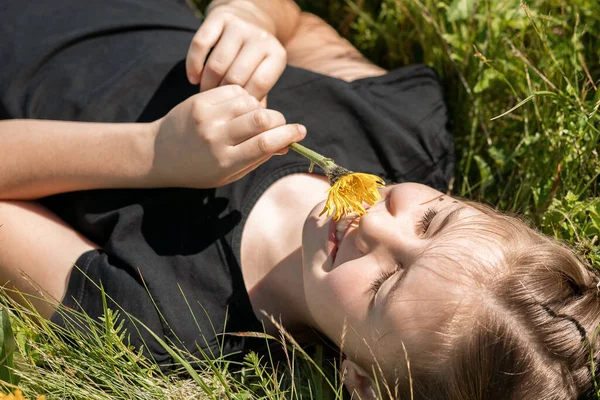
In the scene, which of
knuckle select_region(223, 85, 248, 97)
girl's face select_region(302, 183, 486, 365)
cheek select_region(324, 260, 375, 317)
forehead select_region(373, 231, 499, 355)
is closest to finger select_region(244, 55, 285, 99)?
knuckle select_region(223, 85, 248, 97)

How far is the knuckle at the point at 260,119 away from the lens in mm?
1902

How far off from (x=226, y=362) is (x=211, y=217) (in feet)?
1.58

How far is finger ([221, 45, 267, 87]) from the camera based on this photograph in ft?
6.95

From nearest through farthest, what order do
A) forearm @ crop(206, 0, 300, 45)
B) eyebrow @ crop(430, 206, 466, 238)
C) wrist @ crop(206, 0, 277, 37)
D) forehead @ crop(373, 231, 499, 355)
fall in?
forehead @ crop(373, 231, 499, 355), eyebrow @ crop(430, 206, 466, 238), wrist @ crop(206, 0, 277, 37), forearm @ crop(206, 0, 300, 45)

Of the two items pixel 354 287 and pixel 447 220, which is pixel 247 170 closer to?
pixel 354 287

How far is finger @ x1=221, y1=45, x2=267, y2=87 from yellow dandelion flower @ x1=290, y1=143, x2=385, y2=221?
382 millimetres

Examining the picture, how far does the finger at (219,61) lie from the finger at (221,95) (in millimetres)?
102

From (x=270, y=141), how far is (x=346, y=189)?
Result: 0.84 ft

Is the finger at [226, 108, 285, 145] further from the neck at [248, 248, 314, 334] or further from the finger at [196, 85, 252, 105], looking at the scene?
the neck at [248, 248, 314, 334]

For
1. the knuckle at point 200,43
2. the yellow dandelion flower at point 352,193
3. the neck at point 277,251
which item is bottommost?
the neck at point 277,251

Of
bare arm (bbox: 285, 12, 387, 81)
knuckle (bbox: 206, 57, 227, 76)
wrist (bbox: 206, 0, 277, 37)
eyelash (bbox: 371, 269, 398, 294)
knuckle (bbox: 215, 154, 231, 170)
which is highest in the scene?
wrist (bbox: 206, 0, 277, 37)

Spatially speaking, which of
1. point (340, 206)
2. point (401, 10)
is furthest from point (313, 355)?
point (401, 10)

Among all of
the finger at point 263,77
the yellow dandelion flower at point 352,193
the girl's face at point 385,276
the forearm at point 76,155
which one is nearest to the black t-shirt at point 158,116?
the forearm at point 76,155

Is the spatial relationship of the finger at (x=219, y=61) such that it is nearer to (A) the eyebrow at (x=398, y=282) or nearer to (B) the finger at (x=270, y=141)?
(B) the finger at (x=270, y=141)
